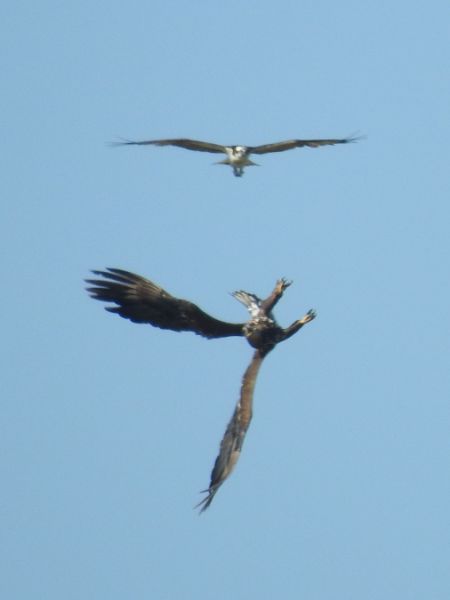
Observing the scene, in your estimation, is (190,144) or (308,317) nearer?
(308,317)

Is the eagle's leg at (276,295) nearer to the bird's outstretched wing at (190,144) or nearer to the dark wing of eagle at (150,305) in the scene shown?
the dark wing of eagle at (150,305)

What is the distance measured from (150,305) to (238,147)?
16978 millimetres

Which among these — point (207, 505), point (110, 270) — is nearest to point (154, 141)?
point (110, 270)

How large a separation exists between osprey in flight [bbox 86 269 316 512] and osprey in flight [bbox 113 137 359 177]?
52.2 feet

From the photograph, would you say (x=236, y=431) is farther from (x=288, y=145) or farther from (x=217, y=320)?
(x=288, y=145)

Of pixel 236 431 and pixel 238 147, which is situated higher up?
pixel 238 147

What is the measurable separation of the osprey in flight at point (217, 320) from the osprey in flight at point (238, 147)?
15.9m

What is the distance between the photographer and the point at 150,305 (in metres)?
28.8

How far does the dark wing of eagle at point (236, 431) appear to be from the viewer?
2753cm

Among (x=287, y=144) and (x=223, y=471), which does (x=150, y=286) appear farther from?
(x=287, y=144)

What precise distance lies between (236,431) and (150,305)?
2035 mm

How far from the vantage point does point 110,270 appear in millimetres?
29156

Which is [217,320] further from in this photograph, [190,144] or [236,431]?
[190,144]

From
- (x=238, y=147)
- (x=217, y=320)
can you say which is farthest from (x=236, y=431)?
(x=238, y=147)
